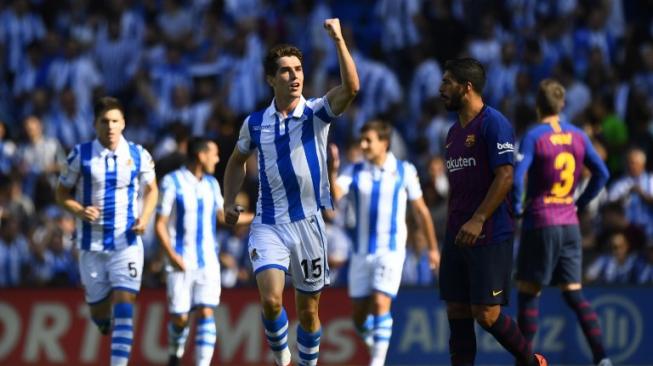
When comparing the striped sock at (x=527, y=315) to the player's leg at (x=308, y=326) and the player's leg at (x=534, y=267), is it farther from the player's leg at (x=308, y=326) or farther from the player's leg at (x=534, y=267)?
the player's leg at (x=308, y=326)

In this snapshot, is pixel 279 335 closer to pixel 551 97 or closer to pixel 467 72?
pixel 467 72

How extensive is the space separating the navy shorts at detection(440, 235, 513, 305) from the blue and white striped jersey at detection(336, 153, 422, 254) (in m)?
3.28

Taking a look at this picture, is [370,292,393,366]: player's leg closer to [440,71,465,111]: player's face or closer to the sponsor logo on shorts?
the sponsor logo on shorts

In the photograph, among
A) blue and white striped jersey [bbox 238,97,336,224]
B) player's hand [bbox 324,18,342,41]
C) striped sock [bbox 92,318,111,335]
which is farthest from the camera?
striped sock [bbox 92,318,111,335]

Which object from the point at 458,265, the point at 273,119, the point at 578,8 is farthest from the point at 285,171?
the point at 578,8

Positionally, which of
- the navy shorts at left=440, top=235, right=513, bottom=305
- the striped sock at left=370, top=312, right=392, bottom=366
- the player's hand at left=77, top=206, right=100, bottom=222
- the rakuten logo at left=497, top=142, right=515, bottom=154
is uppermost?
the rakuten logo at left=497, top=142, right=515, bottom=154

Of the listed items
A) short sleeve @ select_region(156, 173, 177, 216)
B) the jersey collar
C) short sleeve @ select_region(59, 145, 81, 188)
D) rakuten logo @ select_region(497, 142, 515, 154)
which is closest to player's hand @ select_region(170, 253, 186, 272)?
short sleeve @ select_region(156, 173, 177, 216)

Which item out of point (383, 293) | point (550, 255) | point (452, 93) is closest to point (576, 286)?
point (550, 255)

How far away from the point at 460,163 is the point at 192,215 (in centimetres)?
386

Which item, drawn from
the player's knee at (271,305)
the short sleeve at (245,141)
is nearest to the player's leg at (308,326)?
the player's knee at (271,305)

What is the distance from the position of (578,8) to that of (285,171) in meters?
10.9

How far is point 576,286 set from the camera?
40.2 ft

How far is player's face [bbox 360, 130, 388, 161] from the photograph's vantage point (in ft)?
43.9

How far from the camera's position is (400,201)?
13453 mm
